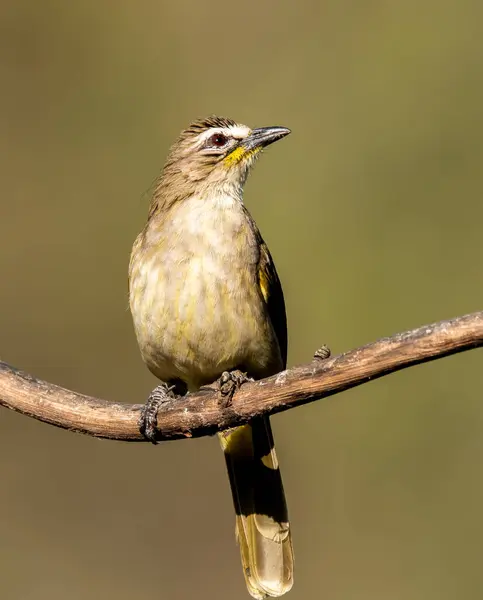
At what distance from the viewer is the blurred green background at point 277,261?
9.41 m

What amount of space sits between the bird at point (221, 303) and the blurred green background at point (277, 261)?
7.95 ft

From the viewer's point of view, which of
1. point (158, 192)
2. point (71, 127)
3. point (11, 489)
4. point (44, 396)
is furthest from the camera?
point (71, 127)

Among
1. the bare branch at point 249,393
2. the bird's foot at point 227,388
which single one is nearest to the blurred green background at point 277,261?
the bare branch at point 249,393

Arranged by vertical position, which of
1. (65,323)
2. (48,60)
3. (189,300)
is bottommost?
(189,300)

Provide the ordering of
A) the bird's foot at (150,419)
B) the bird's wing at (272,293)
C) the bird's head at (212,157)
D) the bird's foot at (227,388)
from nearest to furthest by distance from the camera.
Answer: the bird's foot at (227,388) < the bird's foot at (150,419) < the bird's wing at (272,293) < the bird's head at (212,157)

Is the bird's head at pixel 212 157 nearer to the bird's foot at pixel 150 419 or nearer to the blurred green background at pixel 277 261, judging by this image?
the bird's foot at pixel 150 419

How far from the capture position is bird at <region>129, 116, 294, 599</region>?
6.30m

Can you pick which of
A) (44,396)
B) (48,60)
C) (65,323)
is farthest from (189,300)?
(48,60)

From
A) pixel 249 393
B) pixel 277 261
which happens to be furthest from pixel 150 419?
pixel 277 261

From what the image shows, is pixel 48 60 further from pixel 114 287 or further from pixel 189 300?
pixel 189 300

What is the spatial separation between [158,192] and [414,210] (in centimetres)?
437

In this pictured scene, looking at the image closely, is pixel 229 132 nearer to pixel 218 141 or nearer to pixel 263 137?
pixel 218 141

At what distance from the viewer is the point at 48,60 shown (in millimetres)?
12578

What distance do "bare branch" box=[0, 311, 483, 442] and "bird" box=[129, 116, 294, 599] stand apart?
147 mm
